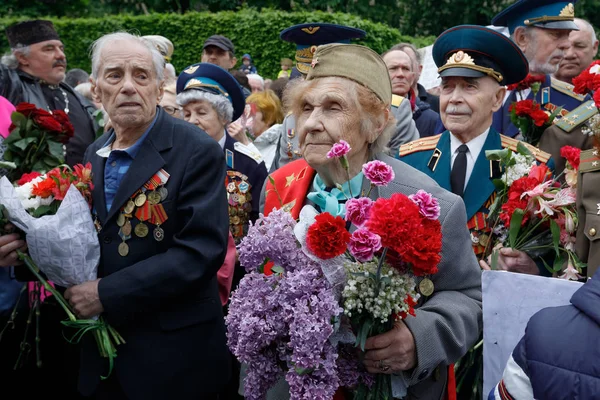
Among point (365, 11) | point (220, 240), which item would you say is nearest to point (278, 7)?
point (365, 11)

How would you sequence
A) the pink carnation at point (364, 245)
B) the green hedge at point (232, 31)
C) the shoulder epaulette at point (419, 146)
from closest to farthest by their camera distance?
the pink carnation at point (364, 245)
the shoulder epaulette at point (419, 146)
the green hedge at point (232, 31)

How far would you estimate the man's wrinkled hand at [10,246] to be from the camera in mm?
3133

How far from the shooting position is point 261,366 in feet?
7.68

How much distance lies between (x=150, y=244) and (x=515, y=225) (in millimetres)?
1696

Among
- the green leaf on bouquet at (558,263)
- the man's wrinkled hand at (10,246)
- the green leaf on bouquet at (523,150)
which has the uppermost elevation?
the green leaf on bouquet at (523,150)

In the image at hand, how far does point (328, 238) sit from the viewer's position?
81.5 inches

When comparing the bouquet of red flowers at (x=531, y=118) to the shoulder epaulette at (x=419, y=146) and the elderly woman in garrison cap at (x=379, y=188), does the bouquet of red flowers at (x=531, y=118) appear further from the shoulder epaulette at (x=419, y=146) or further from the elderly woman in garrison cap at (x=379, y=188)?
the elderly woman in garrison cap at (x=379, y=188)

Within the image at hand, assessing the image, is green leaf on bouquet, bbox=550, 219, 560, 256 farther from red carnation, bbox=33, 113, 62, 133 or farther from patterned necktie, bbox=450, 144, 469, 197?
red carnation, bbox=33, 113, 62, 133

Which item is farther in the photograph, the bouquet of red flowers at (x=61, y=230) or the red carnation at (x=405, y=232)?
the bouquet of red flowers at (x=61, y=230)

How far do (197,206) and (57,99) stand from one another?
3.85m

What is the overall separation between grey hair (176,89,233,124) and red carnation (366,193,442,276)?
3.14 meters

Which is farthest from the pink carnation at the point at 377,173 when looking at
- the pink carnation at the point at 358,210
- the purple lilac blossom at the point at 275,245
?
the purple lilac blossom at the point at 275,245

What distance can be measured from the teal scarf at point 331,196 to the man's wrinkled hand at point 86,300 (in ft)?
3.56

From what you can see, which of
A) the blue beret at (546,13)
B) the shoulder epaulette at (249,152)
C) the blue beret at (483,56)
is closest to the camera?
the blue beret at (483,56)
